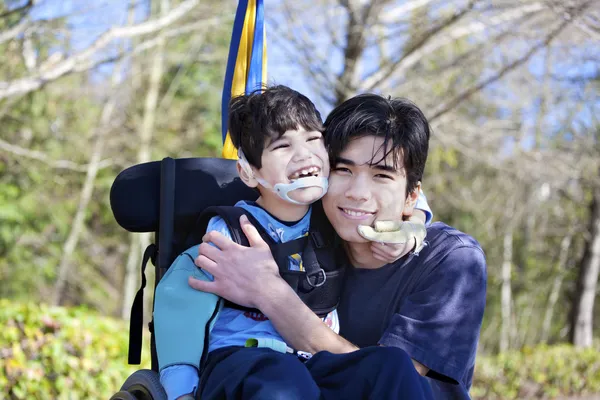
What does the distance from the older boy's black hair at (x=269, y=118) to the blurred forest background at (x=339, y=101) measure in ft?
7.65

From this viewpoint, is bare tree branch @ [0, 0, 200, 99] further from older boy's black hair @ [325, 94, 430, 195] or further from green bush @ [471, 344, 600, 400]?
green bush @ [471, 344, 600, 400]

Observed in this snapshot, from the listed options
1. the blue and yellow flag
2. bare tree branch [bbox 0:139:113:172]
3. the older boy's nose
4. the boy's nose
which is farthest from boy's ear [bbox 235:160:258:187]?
bare tree branch [bbox 0:139:113:172]

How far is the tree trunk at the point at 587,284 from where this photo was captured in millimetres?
10047

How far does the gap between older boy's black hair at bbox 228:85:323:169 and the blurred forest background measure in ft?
7.65

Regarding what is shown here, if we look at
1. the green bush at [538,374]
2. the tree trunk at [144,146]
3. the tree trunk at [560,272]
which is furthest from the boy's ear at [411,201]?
the tree trunk at [560,272]

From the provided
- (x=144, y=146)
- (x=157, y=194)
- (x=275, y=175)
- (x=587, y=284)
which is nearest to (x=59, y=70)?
(x=157, y=194)

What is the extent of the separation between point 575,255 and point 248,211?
1322 centimetres

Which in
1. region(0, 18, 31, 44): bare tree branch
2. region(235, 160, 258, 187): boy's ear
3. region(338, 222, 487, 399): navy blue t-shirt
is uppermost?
region(235, 160, 258, 187): boy's ear

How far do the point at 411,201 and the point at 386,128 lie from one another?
0.93 feet

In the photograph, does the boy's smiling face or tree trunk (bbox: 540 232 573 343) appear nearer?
the boy's smiling face

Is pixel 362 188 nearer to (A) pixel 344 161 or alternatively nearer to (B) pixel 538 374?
(A) pixel 344 161

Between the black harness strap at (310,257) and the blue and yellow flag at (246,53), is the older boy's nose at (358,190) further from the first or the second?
the blue and yellow flag at (246,53)

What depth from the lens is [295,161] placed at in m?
2.08

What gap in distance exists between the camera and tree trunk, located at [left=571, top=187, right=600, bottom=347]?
33.0 feet
